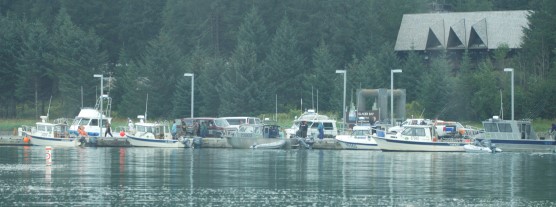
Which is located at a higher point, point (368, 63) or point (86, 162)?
point (368, 63)

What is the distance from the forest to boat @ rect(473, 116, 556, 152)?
993 cm

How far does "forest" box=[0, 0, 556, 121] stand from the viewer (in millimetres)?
90812

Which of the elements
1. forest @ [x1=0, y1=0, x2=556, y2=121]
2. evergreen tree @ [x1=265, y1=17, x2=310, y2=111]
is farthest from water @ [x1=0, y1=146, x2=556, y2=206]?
evergreen tree @ [x1=265, y1=17, x2=310, y2=111]

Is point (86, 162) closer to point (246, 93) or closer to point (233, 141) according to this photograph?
point (233, 141)

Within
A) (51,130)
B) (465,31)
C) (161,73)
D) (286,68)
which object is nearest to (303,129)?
(51,130)

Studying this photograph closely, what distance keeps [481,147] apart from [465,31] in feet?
119

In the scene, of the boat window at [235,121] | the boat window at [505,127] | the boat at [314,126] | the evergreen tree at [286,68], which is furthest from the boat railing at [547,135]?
the evergreen tree at [286,68]

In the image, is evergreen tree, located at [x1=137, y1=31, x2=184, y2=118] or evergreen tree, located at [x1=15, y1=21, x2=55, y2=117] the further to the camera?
evergreen tree, located at [x1=15, y1=21, x2=55, y2=117]

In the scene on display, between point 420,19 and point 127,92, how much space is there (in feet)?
85.1

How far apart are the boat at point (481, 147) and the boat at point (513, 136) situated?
3.64 feet

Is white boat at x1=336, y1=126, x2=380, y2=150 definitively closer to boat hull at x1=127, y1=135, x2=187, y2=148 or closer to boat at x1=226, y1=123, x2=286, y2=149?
boat at x1=226, y1=123, x2=286, y2=149

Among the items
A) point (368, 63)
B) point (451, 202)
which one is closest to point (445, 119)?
point (368, 63)

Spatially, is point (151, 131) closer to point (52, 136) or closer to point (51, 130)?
point (52, 136)

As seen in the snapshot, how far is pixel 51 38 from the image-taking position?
102000mm
